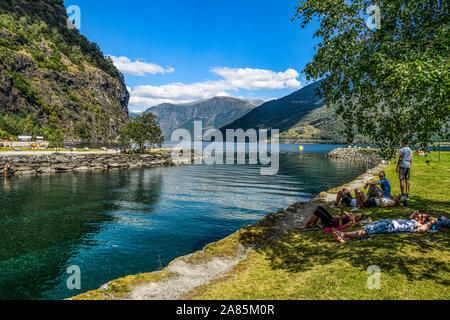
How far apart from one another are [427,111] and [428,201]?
1180cm

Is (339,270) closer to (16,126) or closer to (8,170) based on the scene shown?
(8,170)

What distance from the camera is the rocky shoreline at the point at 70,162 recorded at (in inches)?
2029

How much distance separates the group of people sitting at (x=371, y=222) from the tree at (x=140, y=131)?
281 feet

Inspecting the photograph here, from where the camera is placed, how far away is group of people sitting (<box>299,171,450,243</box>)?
10.7m

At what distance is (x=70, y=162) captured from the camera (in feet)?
196

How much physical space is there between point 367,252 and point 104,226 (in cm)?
1941

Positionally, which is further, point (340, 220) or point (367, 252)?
point (340, 220)

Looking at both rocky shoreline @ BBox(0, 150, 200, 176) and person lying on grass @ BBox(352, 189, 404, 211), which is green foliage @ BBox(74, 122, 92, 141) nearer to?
rocky shoreline @ BBox(0, 150, 200, 176)

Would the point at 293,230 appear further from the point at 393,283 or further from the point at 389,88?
the point at 389,88

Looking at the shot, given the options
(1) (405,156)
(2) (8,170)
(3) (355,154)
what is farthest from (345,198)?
(3) (355,154)

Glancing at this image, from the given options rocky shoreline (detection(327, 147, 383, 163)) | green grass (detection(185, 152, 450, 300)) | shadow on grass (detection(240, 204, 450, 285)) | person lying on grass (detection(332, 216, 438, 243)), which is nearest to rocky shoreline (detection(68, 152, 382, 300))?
green grass (detection(185, 152, 450, 300))

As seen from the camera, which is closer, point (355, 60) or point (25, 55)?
point (355, 60)
